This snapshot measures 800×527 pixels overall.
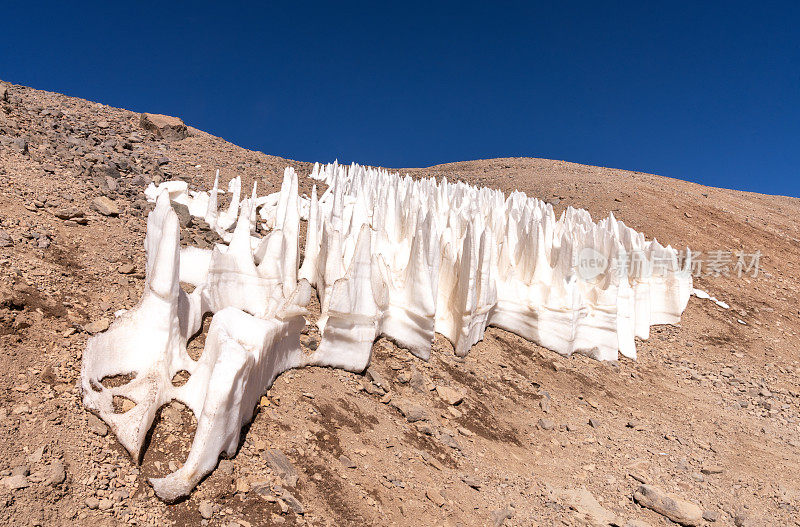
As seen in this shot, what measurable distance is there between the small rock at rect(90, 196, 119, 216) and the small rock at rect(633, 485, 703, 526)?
24.2 ft

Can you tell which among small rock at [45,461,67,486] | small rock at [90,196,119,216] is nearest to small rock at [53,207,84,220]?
small rock at [90,196,119,216]

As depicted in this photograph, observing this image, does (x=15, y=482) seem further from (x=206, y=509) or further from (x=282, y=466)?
(x=282, y=466)

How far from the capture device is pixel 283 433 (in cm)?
363

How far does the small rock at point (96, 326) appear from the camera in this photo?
12.8 ft

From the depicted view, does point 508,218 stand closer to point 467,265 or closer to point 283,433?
point 467,265

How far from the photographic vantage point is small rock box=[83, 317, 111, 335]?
3892 mm

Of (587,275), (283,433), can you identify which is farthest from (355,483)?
(587,275)

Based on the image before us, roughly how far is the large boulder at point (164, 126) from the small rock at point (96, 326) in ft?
36.2

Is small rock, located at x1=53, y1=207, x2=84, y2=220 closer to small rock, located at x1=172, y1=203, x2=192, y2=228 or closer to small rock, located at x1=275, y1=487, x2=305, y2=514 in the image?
small rock, located at x1=172, y1=203, x2=192, y2=228

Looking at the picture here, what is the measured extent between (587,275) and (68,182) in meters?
8.53

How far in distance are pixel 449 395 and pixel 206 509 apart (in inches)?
115

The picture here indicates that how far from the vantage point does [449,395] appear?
5.11 meters

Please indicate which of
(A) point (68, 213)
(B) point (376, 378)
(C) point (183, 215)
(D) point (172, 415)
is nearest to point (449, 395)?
(B) point (376, 378)

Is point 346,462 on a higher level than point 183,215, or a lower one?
lower
